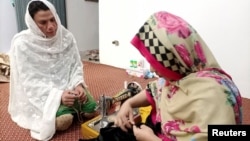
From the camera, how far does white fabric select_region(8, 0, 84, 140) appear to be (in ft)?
5.09

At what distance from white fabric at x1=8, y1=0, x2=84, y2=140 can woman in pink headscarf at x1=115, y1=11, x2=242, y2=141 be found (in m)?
0.88

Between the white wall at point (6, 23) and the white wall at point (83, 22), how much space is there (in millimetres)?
748

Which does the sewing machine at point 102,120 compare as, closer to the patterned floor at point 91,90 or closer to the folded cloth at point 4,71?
the patterned floor at point 91,90

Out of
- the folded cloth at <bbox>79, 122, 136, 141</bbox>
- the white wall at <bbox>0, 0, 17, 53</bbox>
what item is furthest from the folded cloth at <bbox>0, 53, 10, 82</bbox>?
the folded cloth at <bbox>79, 122, 136, 141</bbox>

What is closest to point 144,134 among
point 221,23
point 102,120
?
point 102,120

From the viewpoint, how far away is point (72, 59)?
180 cm

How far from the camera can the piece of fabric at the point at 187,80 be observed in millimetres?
681

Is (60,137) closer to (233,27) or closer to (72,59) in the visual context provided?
(72,59)

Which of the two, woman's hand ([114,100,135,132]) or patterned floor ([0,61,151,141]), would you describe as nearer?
woman's hand ([114,100,135,132])

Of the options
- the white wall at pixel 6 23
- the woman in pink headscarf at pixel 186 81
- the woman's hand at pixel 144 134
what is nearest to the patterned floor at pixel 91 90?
the woman's hand at pixel 144 134

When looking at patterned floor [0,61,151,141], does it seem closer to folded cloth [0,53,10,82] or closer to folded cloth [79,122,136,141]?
folded cloth [0,53,10,82]

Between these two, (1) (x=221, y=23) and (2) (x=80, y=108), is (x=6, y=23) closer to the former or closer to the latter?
(2) (x=80, y=108)

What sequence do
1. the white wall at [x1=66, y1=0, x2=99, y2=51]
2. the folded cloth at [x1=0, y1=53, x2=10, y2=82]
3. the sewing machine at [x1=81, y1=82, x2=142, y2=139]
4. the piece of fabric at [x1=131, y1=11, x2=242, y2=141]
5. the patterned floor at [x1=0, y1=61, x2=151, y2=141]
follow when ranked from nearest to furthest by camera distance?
the piece of fabric at [x1=131, y1=11, x2=242, y2=141] < the sewing machine at [x1=81, y1=82, x2=142, y2=139] < the patterned floor at [x1=0, y1=61, x2=151, y2=141] < the folded cloth at [x1=0, y1=53, x2=10, y2=82] < the white wall at [x1=66, y1=0, x2=99, y2=51]

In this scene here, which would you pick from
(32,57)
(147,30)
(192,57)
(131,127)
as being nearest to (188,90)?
(192,57)
